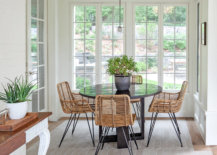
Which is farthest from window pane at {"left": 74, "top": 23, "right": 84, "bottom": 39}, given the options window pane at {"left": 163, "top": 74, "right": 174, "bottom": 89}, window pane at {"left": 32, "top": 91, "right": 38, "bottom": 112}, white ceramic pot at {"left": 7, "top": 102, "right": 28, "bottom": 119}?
white ceramic pot at {"left": 7, "top": 102, "right": 28, "bottom": 119}

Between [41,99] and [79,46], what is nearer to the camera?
[41,99]

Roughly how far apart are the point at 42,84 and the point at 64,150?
1.85 metres

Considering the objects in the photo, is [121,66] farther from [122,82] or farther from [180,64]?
[180,64]

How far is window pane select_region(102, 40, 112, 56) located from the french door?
50.6 inches

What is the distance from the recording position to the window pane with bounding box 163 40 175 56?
18.8 feet

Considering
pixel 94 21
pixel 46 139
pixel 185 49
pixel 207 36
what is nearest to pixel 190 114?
pixel 185 49

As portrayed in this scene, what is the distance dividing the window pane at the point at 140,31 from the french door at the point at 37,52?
1996 millimetres

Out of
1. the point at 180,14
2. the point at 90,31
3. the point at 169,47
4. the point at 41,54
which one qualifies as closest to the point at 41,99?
the point at 41,54

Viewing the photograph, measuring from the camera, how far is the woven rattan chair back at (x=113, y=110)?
3072 millimetres

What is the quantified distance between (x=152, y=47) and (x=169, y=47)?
0.37 metres

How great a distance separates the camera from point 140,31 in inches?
227

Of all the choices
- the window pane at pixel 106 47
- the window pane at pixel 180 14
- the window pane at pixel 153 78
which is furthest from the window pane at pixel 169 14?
the window pane at pixel 106 47

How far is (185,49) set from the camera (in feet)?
18.7

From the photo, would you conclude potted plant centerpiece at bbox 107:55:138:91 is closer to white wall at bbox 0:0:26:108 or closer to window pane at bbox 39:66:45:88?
white wall at bbox 0:0:26:108
